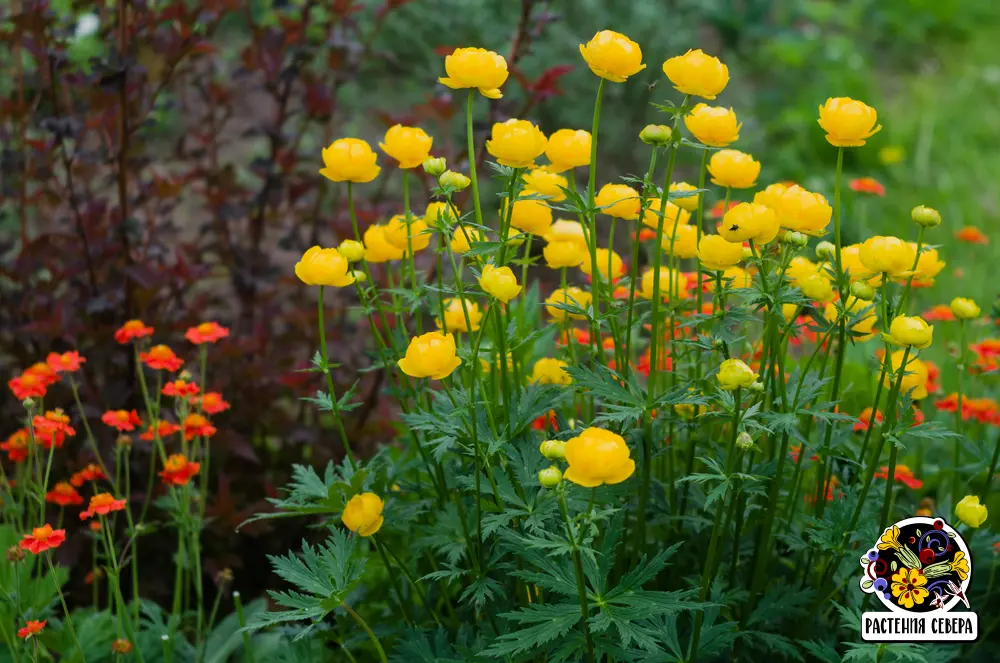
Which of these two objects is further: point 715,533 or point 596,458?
point 715,533

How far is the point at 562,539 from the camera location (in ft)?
3.68

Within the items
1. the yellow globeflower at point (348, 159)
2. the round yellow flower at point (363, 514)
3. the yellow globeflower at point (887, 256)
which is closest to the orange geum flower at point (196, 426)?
the round yellow flower at point (363, 514)

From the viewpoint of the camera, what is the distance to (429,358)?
3.84 ft

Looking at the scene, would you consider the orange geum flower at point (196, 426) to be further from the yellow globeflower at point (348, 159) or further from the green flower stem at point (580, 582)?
the green flower stem at point (580, 582)

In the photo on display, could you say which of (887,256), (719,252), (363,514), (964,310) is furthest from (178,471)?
(964,310)

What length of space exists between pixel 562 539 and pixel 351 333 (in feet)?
4.21

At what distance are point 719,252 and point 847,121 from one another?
0.75ft

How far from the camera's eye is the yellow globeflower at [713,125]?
122cm

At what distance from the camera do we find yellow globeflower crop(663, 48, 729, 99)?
3.92ft

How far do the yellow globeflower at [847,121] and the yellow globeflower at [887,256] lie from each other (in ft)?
0.43

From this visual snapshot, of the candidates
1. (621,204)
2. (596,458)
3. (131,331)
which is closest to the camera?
(596,458)

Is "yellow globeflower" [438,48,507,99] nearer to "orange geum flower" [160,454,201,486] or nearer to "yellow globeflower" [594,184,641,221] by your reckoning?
"yellow globeflower" [594,184,641,221]

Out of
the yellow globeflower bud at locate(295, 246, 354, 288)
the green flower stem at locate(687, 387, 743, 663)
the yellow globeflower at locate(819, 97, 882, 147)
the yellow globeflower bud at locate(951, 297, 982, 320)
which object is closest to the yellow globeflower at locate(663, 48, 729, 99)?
the yellow globeflower at locate(819, 97, 882, 147)

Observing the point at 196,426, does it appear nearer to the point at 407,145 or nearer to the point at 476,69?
the point at 407,145
